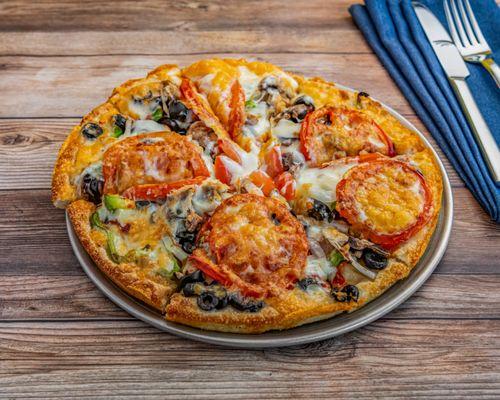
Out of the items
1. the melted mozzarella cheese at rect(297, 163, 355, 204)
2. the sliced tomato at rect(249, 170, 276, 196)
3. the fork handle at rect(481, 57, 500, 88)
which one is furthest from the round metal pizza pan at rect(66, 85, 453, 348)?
the fork handle at rect(481, 57, 500, 88)

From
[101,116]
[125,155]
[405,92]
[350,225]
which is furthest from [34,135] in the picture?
[405,92]

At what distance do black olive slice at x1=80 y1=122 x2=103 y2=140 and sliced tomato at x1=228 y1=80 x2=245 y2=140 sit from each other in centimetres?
76

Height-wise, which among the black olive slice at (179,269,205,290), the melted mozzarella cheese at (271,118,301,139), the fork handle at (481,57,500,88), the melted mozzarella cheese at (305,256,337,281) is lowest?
the black olive slice at (179,269,205,290)

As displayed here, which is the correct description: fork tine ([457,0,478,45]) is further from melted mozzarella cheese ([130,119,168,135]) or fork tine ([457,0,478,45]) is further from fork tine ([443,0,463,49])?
melted mozzarella cheese ([130,119,168,135])

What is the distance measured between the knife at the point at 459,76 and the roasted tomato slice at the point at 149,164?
1.85m

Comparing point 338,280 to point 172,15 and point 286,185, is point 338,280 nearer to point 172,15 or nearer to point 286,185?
point 286,185

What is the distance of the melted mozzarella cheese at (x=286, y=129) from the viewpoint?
12.5 ft

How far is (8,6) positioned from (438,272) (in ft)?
14.1

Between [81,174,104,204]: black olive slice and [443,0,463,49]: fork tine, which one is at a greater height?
[443,0,463,49]: fork tine

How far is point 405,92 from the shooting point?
4.80 m

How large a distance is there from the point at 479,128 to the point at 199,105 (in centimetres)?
186

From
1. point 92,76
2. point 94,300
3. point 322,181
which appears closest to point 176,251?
point 94,300

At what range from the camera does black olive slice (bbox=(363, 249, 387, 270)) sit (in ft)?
10.5

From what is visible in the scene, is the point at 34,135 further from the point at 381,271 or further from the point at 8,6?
the point at 381,271
